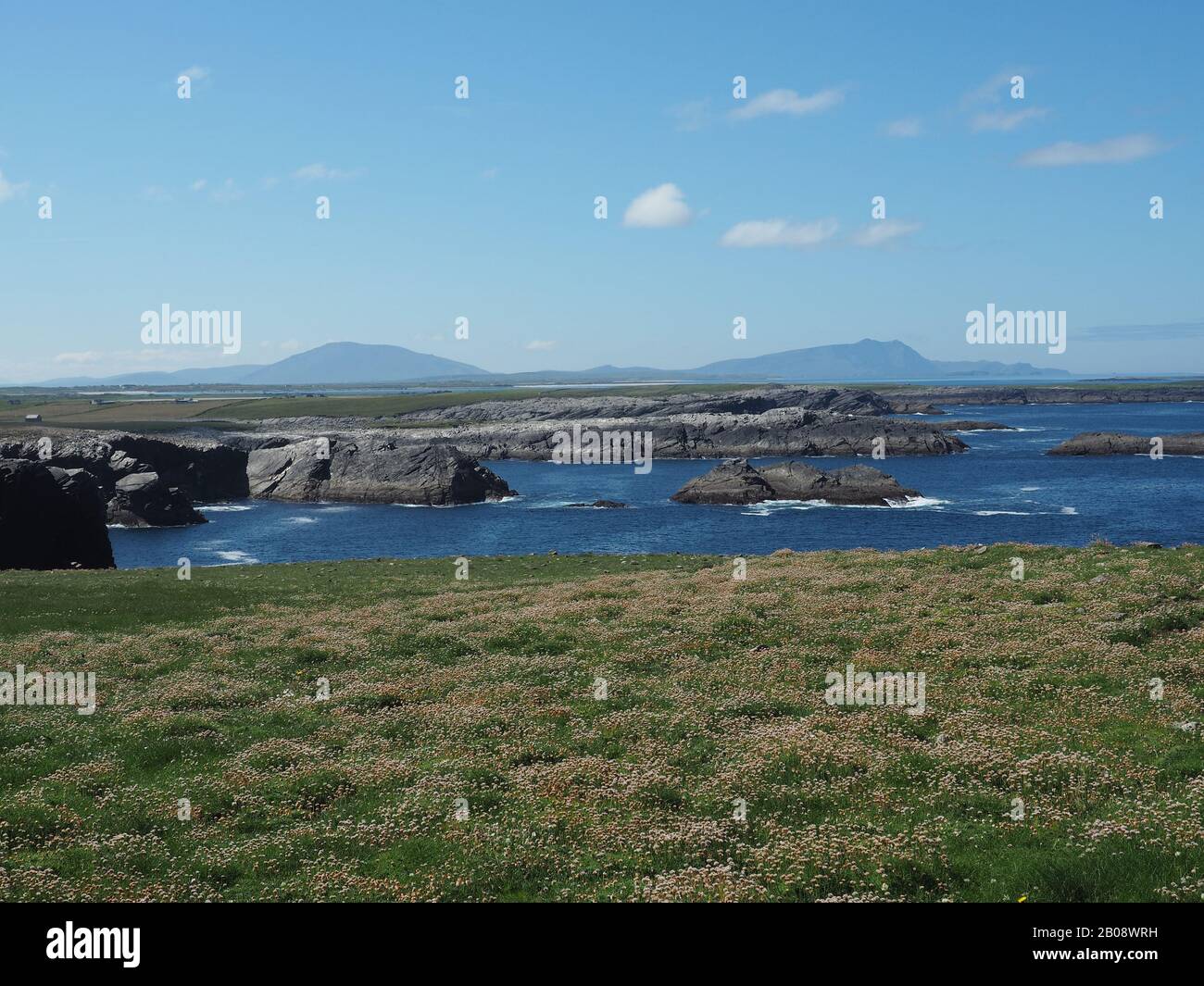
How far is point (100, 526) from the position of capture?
6800cm

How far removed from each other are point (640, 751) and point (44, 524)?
61.1m

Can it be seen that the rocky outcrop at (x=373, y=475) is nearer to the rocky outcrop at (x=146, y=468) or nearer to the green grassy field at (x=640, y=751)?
the rocky outcrop at (x=146, y=468)

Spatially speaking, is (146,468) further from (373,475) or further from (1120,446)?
(1120,446)

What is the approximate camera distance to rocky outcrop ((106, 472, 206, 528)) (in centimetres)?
11269

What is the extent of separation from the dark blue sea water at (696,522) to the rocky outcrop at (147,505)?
3.46 metres

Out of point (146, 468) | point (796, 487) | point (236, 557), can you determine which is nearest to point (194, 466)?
point (146, 468)

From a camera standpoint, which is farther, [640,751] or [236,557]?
[236,557]

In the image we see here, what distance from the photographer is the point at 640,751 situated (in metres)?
17.5


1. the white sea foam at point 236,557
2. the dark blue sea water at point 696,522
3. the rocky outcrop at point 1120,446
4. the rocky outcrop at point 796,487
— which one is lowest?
the white sea foam at point 236,557

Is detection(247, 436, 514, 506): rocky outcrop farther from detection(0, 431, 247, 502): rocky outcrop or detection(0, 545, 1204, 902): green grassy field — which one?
detection(0, 545, 1204, 902): green grassy field

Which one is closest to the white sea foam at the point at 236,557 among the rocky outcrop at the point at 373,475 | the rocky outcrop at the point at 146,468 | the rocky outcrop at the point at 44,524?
the rocky outcrop at the point at 44,524

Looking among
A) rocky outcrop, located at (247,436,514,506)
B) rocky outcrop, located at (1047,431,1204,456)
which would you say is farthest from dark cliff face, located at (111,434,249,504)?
rocky outcrop, located at (1047,431,1204,456)

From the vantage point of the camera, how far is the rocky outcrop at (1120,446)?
547ft
